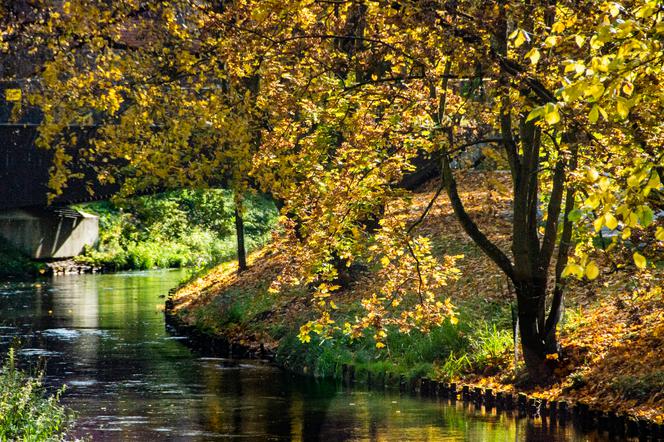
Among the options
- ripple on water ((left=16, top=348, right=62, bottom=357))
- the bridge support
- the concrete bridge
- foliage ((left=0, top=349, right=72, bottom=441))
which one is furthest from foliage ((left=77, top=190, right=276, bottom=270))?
foliage ((left=0, top=349, right=72, bottom=441))

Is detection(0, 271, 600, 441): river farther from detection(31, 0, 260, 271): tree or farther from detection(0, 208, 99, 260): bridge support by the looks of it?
detection(0, 208, 99, 260): bridge support

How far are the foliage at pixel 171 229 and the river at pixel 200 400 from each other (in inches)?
726

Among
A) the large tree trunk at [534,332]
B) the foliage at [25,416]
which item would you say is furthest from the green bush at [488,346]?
the foliage at [25,416]

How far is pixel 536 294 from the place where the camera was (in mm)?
14820

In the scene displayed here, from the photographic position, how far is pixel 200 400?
16547 mm

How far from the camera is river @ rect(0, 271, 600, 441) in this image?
45.5 ft

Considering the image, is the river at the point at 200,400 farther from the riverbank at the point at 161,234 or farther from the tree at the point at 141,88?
the riverbank at the point at 161,234

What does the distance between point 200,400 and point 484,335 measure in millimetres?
4566

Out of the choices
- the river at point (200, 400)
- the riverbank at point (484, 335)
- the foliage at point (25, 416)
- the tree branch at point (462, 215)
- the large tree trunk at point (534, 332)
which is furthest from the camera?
the large tree trunk at point (534, 332)

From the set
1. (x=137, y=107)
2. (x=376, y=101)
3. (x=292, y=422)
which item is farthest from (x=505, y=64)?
(x=137, y=107)

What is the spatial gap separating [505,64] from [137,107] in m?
8.76

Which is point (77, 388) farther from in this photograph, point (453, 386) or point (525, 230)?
point (525, 230)

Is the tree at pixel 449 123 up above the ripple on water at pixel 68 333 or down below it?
above

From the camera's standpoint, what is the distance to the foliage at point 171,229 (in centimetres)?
4497
